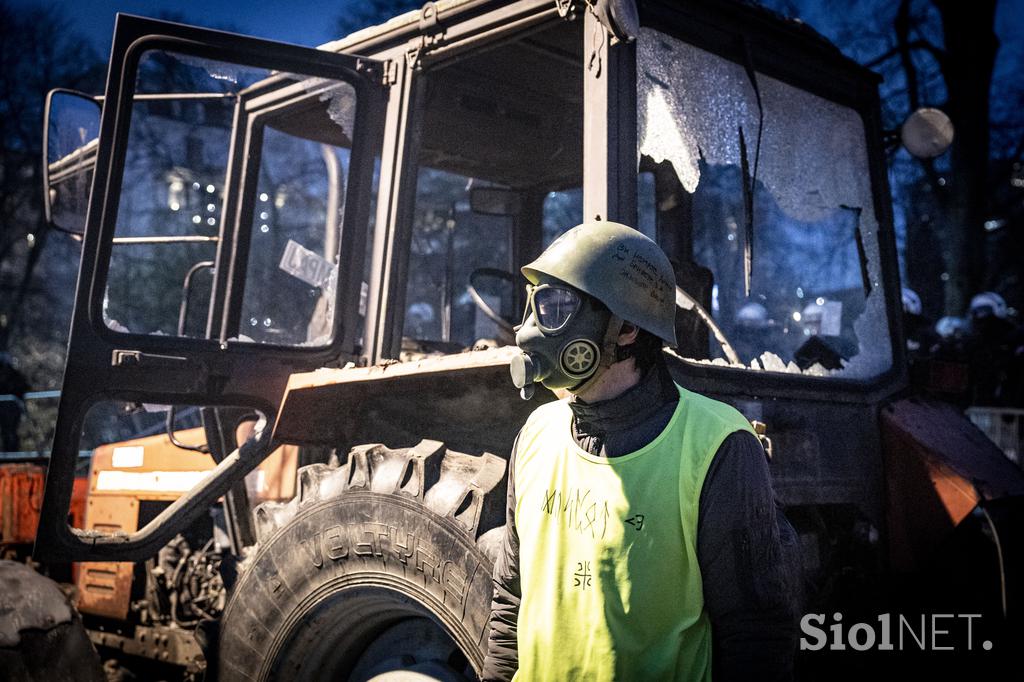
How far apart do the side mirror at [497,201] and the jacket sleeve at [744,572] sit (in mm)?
3443

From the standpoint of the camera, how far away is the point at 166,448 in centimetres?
492

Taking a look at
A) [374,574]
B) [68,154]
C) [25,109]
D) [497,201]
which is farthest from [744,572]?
[25,109]

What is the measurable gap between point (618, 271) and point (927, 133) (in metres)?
2.23

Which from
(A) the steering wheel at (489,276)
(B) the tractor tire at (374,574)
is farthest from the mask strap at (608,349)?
(A) the steering wheel at (489,276)

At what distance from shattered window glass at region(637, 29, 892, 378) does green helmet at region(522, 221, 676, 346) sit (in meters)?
0.87

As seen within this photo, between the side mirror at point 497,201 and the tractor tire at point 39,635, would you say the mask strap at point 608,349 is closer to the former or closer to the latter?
the tractor tire at point 39,635

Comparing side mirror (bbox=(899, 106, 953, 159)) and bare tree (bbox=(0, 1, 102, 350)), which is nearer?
side mirror (bbox=(899, 106, 953, 159))

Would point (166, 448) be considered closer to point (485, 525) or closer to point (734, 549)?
point (485, 525)

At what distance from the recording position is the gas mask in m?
2.04

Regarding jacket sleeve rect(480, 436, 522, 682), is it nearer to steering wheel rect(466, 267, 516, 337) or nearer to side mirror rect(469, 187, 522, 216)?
steering wheel rect(466, 267, 516, 337)

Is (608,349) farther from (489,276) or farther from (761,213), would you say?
(489,276)

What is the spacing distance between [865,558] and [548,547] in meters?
1.71

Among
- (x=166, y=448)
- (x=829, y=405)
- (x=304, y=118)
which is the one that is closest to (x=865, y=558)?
(x=829, y=405)

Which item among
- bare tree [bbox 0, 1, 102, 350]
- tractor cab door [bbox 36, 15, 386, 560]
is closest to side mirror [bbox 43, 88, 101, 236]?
tractor cab door [bbox 36, 15, 386, 560]
